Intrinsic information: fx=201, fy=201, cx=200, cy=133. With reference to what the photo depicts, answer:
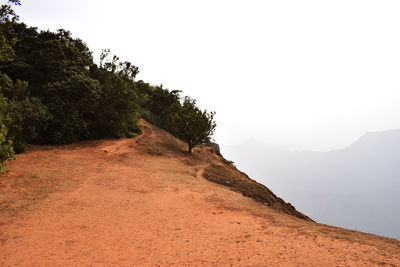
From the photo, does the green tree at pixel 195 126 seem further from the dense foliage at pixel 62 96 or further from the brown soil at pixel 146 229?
the brown soil at pixel 146 229

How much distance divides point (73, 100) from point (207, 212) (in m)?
17.7

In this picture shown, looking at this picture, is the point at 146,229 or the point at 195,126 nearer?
the point at 146,229

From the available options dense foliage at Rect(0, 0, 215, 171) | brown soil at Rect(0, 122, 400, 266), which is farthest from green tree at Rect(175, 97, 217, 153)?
brown soil at Rect(0, 122, 400, 266)

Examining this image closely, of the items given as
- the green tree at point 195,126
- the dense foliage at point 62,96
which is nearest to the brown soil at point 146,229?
the dense foliage at point 62,96

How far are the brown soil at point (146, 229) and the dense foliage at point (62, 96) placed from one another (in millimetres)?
5383

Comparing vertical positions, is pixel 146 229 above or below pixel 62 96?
below

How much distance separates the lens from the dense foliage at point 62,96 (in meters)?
14.9

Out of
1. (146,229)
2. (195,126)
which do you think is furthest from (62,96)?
(146,229)

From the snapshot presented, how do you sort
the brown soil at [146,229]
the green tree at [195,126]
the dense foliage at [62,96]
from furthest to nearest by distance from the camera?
1. the green tree at [195,126]
2. the dense foliage at [62,96]
3. the brown soil at [146,229]

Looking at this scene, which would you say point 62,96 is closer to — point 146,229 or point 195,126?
point 195,126

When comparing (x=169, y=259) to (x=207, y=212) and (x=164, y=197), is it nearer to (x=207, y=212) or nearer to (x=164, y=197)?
(x=207, y=212)

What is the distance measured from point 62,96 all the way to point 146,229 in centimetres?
1733

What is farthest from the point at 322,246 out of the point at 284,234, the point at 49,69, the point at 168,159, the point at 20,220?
the point at 49,69

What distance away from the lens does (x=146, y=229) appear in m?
6.32
